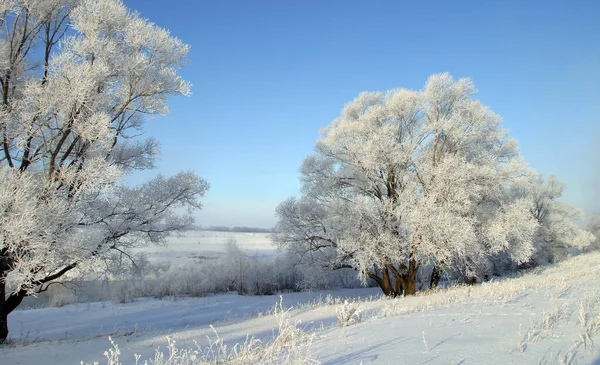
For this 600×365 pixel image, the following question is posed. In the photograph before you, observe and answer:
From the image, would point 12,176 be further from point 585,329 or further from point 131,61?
point 585,329

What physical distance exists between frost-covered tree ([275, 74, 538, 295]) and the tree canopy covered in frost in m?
0.05

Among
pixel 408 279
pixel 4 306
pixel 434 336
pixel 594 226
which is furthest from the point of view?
pixel 594 226

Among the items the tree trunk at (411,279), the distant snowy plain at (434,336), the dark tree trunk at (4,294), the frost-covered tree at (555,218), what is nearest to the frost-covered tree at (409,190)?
the tree trunk at (411,279)

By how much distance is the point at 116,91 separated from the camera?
10500 mm

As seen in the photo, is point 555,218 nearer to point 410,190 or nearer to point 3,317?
point 410,190

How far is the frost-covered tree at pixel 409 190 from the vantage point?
14.9 metres

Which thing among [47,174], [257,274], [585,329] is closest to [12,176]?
[47,174]

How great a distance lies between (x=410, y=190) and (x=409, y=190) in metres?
0.10

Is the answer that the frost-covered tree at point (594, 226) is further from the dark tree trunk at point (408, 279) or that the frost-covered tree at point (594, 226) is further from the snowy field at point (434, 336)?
the snowy field at point (434, 336)

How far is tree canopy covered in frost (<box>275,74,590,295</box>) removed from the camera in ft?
48.8

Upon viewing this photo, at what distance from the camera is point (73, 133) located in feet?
31.8

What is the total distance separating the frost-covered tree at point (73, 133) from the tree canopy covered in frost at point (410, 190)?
8.28 metres

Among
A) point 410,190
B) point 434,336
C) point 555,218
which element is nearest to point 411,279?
point 410,190

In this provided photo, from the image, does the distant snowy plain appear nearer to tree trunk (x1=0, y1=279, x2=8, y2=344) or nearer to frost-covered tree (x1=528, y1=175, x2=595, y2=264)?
tree trunk (x1=0, y1=279, x2=8, y2=344)
